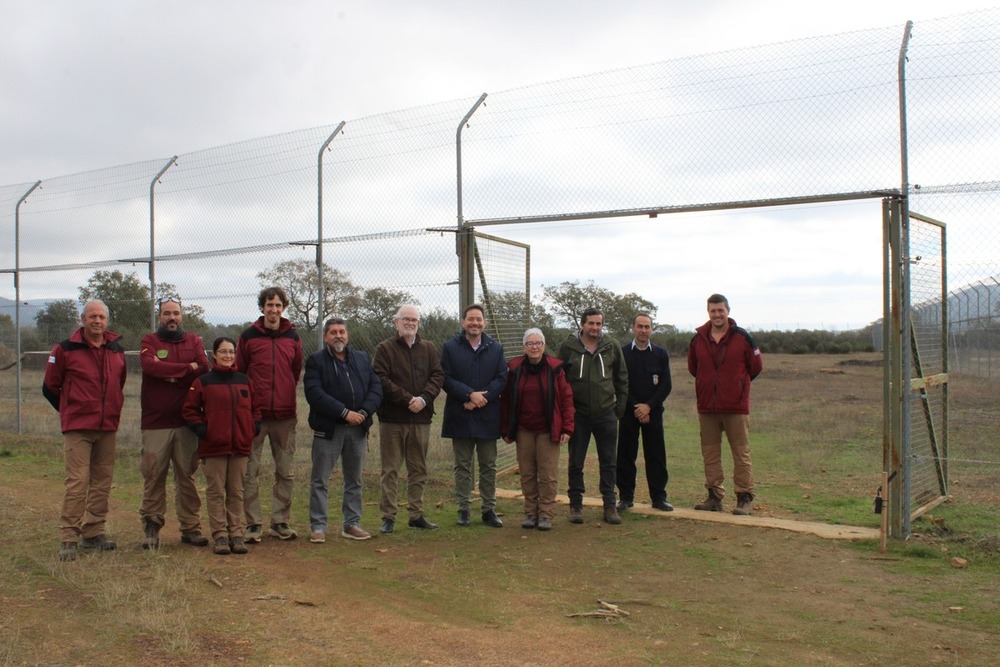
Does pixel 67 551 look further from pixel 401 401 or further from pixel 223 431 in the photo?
pixel 401 401

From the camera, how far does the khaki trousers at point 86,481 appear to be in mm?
6305

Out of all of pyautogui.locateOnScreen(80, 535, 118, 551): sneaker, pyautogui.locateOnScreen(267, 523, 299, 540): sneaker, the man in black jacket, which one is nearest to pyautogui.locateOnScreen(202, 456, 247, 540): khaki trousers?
pyautogui.locateOnScreen(267, 523, 299, 540): sneaker

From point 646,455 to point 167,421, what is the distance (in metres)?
4.13

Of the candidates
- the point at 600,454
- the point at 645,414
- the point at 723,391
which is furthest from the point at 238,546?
the point at 723,391

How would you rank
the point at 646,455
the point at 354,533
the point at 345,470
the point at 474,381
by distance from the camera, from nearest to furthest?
the point at 354,533 → the point at 345,470 → the point at 474,381 → the point at 646,455

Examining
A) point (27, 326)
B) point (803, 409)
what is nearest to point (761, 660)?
point (27, 326)

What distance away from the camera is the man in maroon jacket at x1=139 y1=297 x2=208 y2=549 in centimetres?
650

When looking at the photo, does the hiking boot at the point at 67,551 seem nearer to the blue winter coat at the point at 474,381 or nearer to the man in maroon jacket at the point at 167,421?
the man in maroon jacket at the point at 167,421

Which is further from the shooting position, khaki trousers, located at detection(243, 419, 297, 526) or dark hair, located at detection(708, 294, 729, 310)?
dark hair, located at detection(708, 294, 729, 310)

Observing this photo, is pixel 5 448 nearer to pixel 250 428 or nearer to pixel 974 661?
pixel 250 428

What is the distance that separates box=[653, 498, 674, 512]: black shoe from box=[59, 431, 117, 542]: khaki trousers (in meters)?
4.55

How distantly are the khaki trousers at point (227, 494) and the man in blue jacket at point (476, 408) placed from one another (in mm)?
1772

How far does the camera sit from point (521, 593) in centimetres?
550

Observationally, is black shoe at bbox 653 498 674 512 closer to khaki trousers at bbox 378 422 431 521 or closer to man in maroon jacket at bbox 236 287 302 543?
khaki trousers at bbox 378 422 431 521
